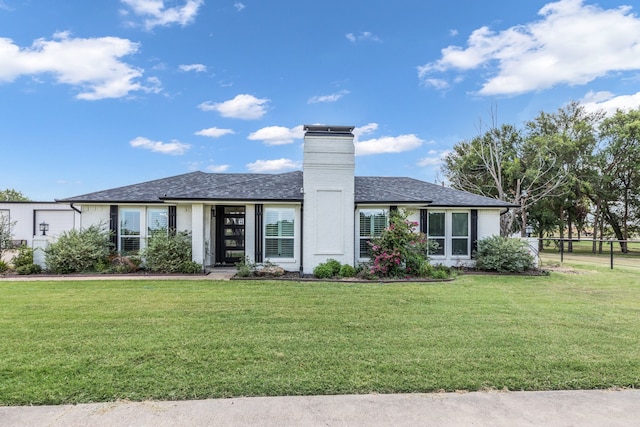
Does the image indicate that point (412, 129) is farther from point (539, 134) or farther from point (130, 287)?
point (130, 287)

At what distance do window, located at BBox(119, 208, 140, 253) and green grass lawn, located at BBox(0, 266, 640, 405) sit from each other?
12.8 ft

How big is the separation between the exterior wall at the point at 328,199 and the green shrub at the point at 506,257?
500 cm

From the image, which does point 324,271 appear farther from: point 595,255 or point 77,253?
point 595,255

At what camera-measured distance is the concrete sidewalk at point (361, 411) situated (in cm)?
287

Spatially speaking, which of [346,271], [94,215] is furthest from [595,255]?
[94,215]

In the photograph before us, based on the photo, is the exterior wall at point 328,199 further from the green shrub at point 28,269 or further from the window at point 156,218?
the green shrub at point 28,269

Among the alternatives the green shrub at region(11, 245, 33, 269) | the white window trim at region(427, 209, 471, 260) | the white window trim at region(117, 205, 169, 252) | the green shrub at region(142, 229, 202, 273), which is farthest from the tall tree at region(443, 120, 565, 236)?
the green shrub at region(11, 245, 33, 269)

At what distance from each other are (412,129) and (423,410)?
67.6ft

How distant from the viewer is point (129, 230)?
485 inches

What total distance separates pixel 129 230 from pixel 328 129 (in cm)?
801

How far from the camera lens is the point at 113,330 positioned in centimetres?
524

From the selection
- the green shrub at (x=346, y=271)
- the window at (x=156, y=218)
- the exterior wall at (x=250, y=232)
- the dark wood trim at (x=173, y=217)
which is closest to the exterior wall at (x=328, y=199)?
the green shrub at (x=346, y=271)

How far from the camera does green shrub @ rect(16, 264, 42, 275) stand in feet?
35.4

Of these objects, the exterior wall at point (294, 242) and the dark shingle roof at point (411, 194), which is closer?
the exterior wall at point (294, 242)
